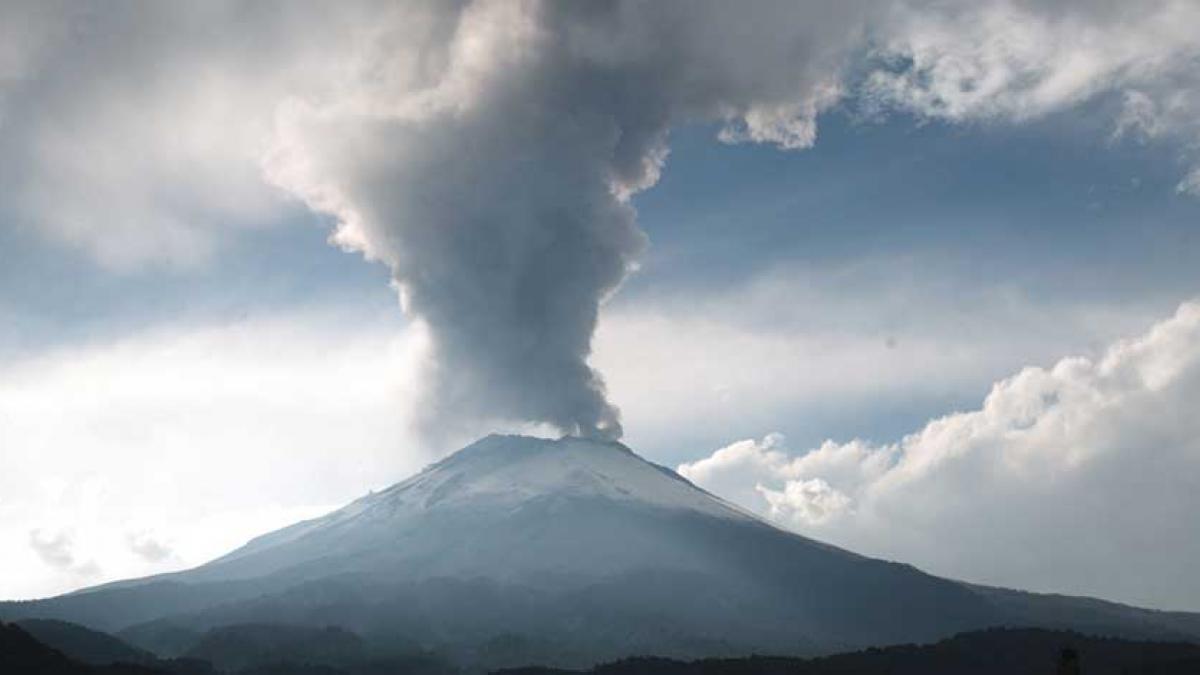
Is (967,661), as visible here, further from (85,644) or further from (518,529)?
(85,644)

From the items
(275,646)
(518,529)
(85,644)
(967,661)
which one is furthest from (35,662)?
(518,529)

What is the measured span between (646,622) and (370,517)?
81.9m

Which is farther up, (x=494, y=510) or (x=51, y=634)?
(x=494, y=510)

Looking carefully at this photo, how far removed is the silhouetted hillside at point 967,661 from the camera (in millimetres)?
94812

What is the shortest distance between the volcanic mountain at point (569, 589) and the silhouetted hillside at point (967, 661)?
20.2 meters

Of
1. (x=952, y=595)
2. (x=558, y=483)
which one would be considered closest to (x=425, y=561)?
(x=558, y=483)

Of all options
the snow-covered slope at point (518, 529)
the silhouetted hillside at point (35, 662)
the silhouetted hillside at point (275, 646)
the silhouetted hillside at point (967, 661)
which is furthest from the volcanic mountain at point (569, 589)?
the silhouetted hillside at point (35, 662)

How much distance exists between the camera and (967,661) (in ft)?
333

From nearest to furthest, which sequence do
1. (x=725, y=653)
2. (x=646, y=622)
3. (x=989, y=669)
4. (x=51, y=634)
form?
(x=989, y=669) → (x=51, y=634) → (x=725, y=653) → (x=646, y=622)

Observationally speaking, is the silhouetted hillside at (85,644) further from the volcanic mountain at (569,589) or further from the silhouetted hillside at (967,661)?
the silhouetted hillside at (967,661)

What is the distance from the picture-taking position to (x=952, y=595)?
152 m

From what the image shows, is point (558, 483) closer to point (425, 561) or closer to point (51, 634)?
point (425, 561)

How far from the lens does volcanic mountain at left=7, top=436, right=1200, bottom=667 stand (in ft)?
416

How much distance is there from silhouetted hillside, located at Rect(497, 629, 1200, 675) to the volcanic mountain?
795 inches
